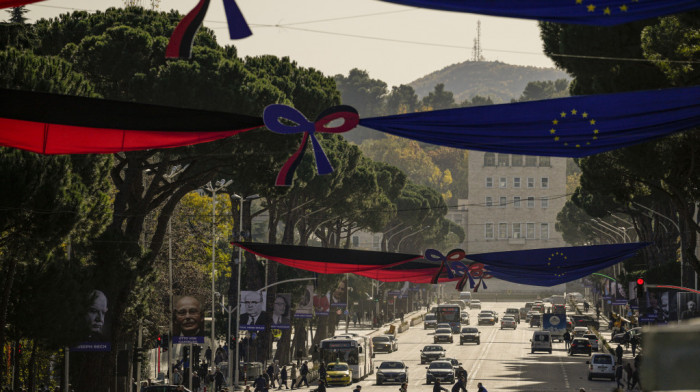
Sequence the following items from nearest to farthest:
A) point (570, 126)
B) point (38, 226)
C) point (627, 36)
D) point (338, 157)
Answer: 1. point (570, 126)
2. point (38, 226)
3. point (627, 36)
4. point (338, 157)

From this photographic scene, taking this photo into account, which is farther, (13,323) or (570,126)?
(13,323)

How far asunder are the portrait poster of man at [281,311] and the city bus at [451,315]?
50.9 m

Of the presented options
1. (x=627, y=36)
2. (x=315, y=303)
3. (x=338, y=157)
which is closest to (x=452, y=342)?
(x=315, y=303)

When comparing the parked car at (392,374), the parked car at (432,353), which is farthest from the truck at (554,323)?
the parked car at (392,374)

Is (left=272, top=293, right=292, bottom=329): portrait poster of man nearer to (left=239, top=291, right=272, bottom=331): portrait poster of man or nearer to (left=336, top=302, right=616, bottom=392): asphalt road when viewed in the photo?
(left=239, top=291, right=272, bottom=331): portrait poster of man

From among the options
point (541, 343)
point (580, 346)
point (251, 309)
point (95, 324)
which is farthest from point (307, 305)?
point (95, 324)

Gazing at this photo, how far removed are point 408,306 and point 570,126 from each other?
143 metres

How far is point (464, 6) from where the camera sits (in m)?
14.8

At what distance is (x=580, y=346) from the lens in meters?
82.6

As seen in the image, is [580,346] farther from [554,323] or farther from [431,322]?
[431,322]

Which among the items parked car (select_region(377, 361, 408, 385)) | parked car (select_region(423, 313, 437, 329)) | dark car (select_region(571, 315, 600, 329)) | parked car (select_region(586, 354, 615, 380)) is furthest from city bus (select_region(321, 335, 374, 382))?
parked car (select_region(423, 313, 437, 329))

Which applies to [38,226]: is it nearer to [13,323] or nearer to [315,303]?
[13,323]

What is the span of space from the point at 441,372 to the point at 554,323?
3752 cm

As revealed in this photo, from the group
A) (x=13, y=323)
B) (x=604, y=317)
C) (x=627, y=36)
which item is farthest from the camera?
(x=604, y=317)
